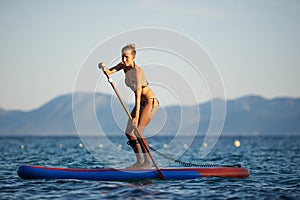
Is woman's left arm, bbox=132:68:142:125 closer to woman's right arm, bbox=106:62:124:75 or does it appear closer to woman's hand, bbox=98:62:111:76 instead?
woman's right arm, bbox=106:62:124:75

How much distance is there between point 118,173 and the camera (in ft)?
50.9

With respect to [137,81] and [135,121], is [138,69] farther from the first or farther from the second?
[135,121]

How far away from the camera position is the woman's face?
14.9m

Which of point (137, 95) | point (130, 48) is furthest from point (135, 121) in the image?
point (130, 48)

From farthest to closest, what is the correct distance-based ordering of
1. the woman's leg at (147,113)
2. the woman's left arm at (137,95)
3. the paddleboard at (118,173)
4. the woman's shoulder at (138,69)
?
the paddleboard at (118,173) < the woman's leg at (147,113) < the woman's shoulder at (138,69) < the woman's left arm at (137,95)

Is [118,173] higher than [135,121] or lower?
lower

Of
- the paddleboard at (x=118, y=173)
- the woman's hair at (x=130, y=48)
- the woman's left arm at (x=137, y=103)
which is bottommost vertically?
the paddleboard at (x=118, y=173)

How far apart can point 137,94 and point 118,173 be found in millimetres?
2657

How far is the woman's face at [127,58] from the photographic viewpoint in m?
14.9

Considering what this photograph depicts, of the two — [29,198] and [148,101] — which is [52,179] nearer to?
[29,198]

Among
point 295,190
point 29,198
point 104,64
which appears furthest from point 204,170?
point 29,198

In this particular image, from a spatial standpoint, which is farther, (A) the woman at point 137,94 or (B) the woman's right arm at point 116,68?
(B) the woman's right arm at point 116,68

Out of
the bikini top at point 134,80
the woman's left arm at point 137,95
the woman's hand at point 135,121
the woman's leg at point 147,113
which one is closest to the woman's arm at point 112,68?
the bikini top at point 134,80

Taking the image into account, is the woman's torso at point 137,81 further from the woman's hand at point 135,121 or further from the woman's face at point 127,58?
the woman's hand at point 135,121
